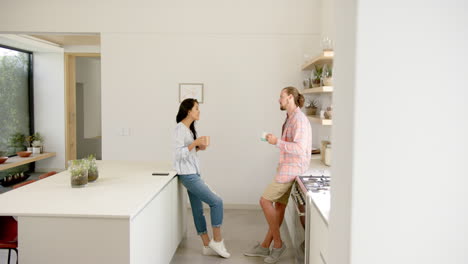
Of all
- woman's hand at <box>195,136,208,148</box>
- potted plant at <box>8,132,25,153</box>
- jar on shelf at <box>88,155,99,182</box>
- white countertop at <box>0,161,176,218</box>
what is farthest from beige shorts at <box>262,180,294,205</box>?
potted plant at <box>8,132,25,153</box>

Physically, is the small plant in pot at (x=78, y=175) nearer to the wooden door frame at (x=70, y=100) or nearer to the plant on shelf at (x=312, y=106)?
the plant on shelf at (x=312, y=106)

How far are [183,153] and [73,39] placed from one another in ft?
15.5

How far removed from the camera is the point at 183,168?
345cm

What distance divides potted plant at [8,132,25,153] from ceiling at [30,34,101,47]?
186cm

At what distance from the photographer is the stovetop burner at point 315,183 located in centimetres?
289

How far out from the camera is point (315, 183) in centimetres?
306

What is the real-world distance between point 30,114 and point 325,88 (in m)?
6.27

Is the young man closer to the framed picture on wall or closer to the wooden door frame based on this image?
the framed picture on wall

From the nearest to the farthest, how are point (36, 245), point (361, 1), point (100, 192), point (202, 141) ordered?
point (361, 1), point (36, 245), point (100, 192), point (202, 141)

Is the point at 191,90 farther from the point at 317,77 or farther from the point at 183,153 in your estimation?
the point at 183,153

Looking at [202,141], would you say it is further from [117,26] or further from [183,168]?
[117,26]

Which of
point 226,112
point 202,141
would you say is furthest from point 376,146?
point 226,112

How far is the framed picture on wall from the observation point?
17.4 feet

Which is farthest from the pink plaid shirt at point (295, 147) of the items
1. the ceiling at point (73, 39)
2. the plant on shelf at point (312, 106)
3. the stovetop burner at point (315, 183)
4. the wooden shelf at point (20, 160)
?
the wooden shelf at point (20, 160)
